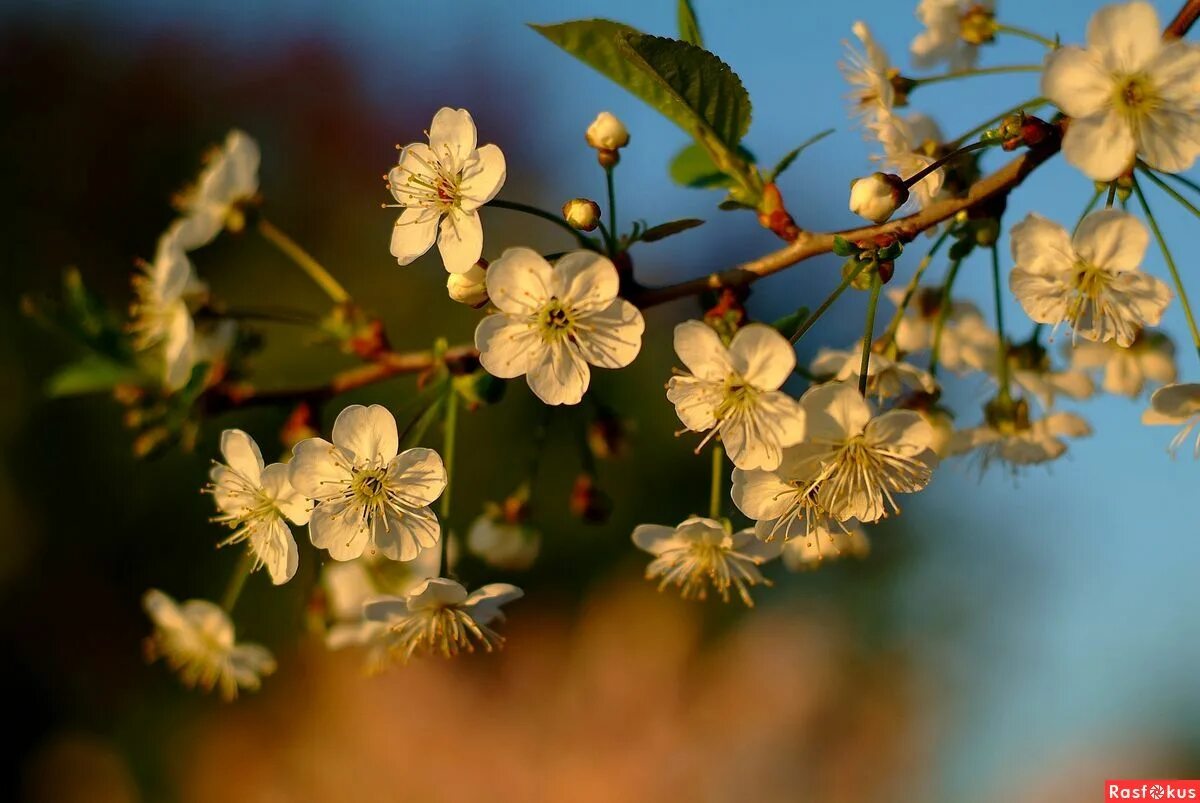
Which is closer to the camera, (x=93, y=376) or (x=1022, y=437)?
(x=1022, y=437)

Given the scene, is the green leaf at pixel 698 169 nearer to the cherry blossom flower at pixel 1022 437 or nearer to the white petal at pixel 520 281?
the white petal at pixel 520 281

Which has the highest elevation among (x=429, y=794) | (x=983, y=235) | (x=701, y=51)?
(x=701, y=51)

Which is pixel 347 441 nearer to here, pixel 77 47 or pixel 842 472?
pixel 842 472

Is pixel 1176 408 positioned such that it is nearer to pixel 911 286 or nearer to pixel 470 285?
pixel 911 286

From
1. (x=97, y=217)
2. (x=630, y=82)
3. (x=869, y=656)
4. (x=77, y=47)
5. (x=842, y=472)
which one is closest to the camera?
(x=842, y=472)

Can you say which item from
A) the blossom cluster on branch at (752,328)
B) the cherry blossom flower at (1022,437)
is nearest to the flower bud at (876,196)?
the blossom cluster on branch at (752,328)

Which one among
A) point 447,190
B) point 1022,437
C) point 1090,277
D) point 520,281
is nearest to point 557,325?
point 520,281

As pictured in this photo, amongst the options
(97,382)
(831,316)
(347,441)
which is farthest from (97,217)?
(347,441)
